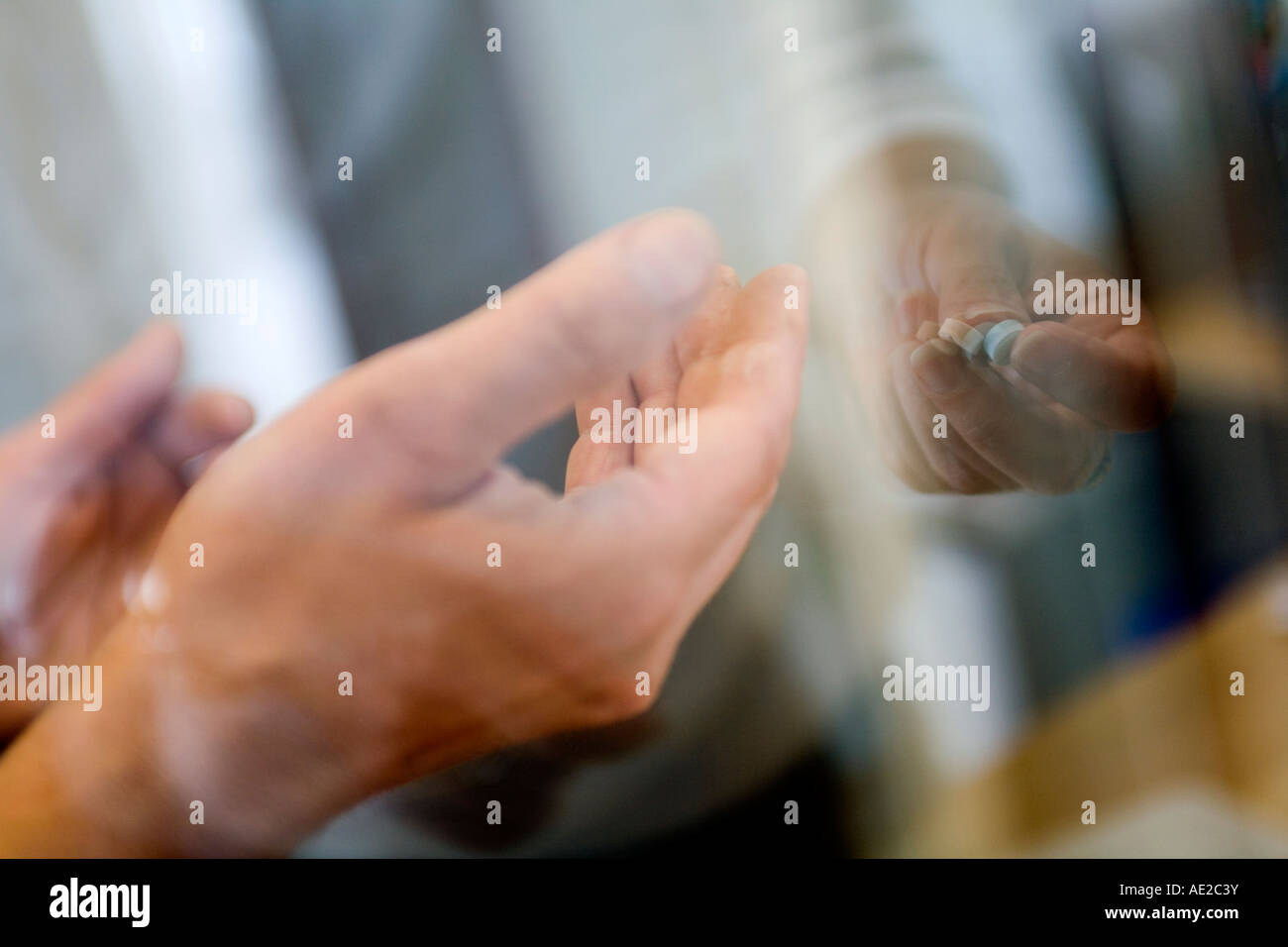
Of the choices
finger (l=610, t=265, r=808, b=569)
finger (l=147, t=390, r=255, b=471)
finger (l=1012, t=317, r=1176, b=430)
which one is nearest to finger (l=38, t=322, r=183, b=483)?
finger (l=147, t=390, r=255, b=471)

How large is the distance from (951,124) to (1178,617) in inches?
14.5

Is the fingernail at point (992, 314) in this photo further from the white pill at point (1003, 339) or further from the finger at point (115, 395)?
the finger at point (115, 395)

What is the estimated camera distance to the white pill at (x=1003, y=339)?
0.57 metres

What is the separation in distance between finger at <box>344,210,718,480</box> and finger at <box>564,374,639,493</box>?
0.10 metres

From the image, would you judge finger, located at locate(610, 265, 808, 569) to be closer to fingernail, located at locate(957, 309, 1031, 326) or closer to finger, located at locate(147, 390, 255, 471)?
fingernail, located at locate(957, 309, 1031, 326)

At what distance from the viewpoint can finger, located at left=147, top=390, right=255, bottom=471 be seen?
1.84ft

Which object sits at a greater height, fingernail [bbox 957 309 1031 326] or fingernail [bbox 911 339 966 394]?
fingernail [bbox 957 309 1031 326]

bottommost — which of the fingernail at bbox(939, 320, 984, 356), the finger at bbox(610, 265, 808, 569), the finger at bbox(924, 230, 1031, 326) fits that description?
the finger at bbox(610, 265, 808, 569)

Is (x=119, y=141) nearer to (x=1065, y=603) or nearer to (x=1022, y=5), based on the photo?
(x=1022, y=5)

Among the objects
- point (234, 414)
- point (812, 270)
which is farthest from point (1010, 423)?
point (234, 414)

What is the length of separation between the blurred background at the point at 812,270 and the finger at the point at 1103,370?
0.07 ft

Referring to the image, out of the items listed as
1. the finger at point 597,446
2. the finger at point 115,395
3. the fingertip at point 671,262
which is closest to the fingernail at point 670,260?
the fingertip at point 671,262

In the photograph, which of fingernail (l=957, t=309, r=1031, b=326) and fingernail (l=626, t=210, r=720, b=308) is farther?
fingernail (l=957, t=309, r=1031, b=326)
